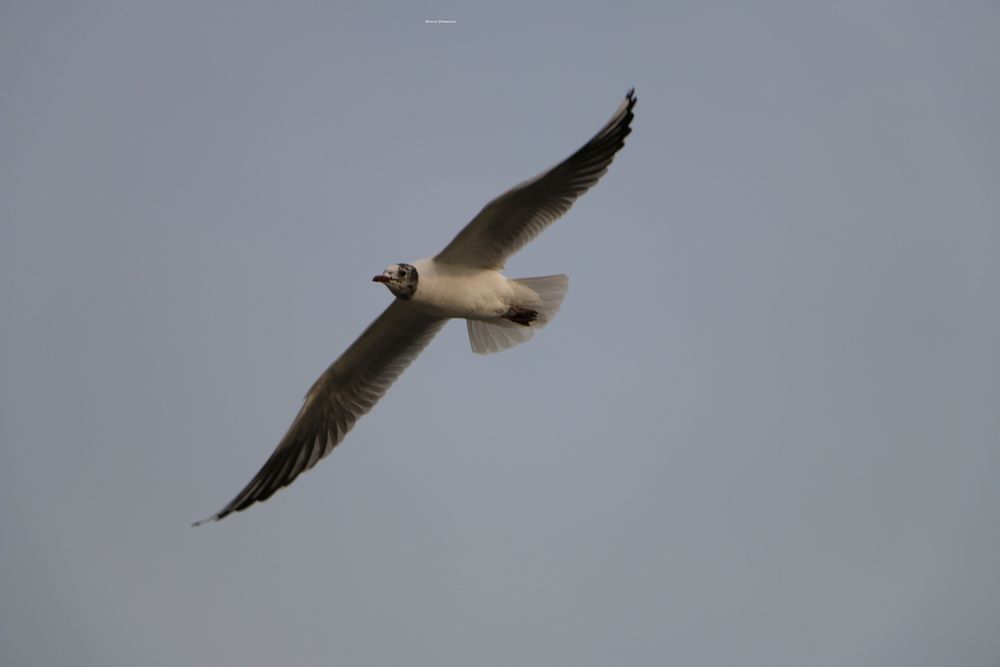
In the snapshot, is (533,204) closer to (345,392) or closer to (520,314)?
(520,314)

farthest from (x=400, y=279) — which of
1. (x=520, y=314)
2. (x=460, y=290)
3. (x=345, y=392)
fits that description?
(x=345, y=392)

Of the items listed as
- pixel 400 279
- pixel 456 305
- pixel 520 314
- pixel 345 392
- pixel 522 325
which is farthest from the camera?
pixel 345 392

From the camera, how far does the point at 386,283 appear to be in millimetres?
7039

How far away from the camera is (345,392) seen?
27.3 feet

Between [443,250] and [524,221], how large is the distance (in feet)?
1.99

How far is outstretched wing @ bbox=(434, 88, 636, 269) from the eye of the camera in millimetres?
6992

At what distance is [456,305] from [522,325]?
0.64 m

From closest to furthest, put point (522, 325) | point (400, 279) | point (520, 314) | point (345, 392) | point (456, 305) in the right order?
point (400, 279) → point (456, 305) → point (520, 314) → point (522, 325) → point (345, 392)

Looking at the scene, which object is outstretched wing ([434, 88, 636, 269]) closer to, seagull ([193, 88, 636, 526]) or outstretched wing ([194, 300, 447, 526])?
seagull ([193, 88, 636, 526])

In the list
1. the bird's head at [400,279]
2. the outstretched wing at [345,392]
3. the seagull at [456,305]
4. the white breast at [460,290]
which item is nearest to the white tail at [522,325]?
the seagull at [456,305]

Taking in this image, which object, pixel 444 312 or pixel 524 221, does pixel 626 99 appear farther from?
pixel 444 312

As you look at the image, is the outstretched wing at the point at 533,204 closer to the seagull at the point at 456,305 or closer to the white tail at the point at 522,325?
the seagull at the point at 456,305

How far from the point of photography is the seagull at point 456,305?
709 centimetres

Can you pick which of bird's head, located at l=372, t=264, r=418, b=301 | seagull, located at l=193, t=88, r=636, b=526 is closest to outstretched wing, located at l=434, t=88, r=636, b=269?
seagull, located at l=193, t=88, r=636, b=526
